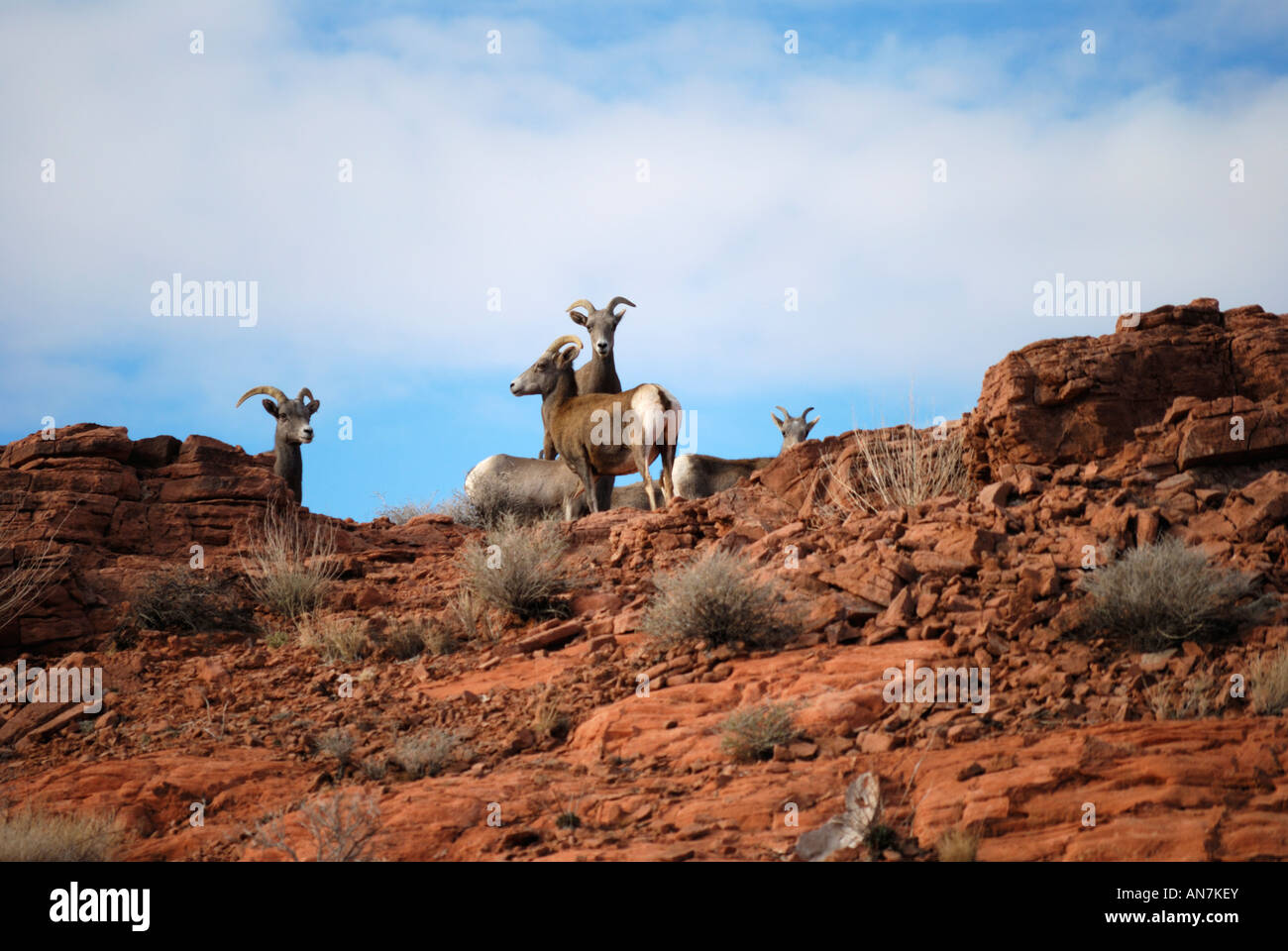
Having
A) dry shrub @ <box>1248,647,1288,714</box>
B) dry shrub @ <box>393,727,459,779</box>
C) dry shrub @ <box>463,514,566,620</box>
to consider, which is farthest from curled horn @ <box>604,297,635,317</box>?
dry shrub @ <box>1248,647,1288,714</box>

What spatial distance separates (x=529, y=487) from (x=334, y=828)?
14336 mm

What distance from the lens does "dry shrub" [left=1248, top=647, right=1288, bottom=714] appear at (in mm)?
7027

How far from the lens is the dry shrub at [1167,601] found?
7.85 metres

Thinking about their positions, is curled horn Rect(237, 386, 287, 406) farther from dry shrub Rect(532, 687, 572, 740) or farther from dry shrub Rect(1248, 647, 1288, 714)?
dry shrub Rect(1248, 647, 1288, 714)

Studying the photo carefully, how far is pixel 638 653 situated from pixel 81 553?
26.1ft

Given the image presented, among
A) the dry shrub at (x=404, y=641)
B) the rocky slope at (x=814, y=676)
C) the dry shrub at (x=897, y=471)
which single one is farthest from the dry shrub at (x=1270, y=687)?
the dry shrub at (x=404, y=641)

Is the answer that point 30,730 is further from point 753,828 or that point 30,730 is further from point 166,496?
point 753,828

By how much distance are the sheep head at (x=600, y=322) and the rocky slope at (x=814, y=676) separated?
5576 mm

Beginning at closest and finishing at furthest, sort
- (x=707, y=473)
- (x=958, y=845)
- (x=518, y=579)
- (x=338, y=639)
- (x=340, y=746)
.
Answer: (x=958, y=845) < (x=340, y=746) < (x=338, y=639) < (x=518, y=579) < (x=707, y=473)

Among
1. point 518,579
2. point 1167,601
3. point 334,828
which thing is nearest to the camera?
point 334,828

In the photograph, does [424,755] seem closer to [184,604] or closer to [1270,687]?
[1270,687]

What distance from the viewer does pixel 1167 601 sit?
25.7 ft

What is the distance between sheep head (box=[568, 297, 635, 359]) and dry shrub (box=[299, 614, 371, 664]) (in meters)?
8.42

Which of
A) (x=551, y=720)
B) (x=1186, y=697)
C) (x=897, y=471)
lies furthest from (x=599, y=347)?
(x=1186, y=697)
